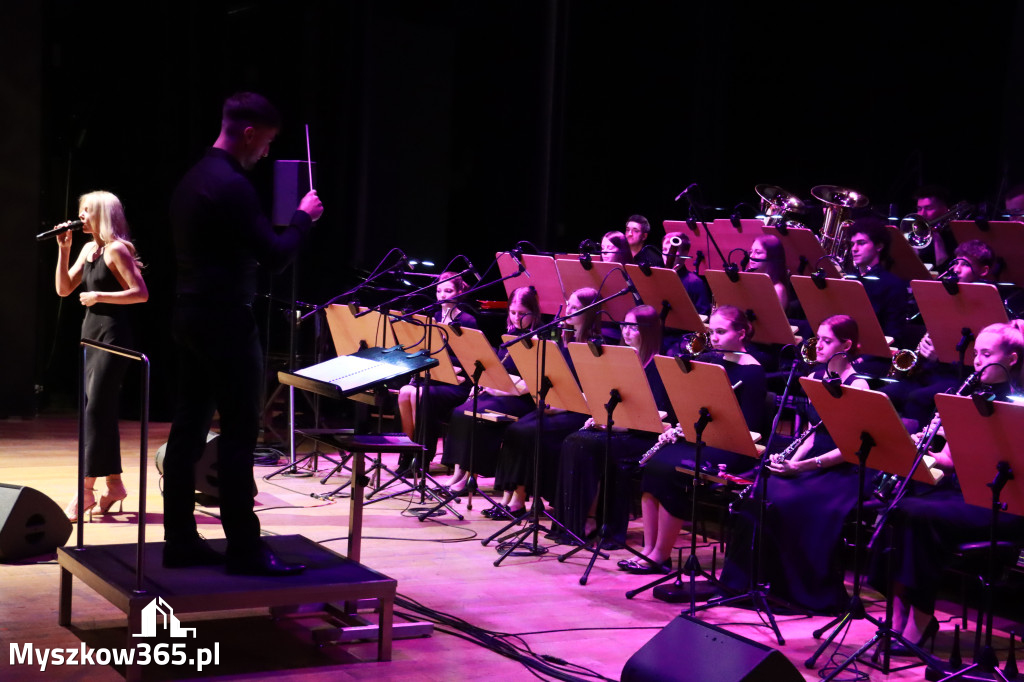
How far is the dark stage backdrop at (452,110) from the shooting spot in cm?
866

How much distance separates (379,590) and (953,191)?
21.4 feet

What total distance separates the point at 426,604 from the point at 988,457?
85.3 inches

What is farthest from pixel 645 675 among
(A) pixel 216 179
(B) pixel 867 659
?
(A) pixel 216 179

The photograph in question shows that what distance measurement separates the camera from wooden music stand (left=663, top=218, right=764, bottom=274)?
7234 mm

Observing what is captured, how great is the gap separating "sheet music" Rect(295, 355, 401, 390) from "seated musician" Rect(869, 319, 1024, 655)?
6.21ft

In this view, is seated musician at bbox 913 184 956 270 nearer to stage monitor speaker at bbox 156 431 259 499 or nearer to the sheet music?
the sheet music

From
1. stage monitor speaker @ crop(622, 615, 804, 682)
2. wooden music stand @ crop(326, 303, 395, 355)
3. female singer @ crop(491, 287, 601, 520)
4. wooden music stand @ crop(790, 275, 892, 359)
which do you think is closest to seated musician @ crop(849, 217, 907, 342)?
wooden music stand @ crop(790, 275, 892, 359)

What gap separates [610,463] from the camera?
553cm

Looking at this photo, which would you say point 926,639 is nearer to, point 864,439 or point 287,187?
point 864,439

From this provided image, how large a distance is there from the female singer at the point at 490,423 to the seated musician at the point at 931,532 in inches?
103

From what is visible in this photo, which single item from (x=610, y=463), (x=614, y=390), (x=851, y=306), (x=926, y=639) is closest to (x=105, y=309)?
(x=614, y=390)

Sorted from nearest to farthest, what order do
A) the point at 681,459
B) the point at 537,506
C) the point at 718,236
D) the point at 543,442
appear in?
1. the point at 681,459
2. the point at 537,506
3. the point at 543,442
4. the point at 718,236

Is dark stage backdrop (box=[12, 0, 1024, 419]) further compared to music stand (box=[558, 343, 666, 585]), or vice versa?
dark stage backdrop (box=[12, 0, 1024, 419])

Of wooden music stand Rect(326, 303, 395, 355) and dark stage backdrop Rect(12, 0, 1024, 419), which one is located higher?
dark stage backdrop Rect(12, 0, 1024, 419)
